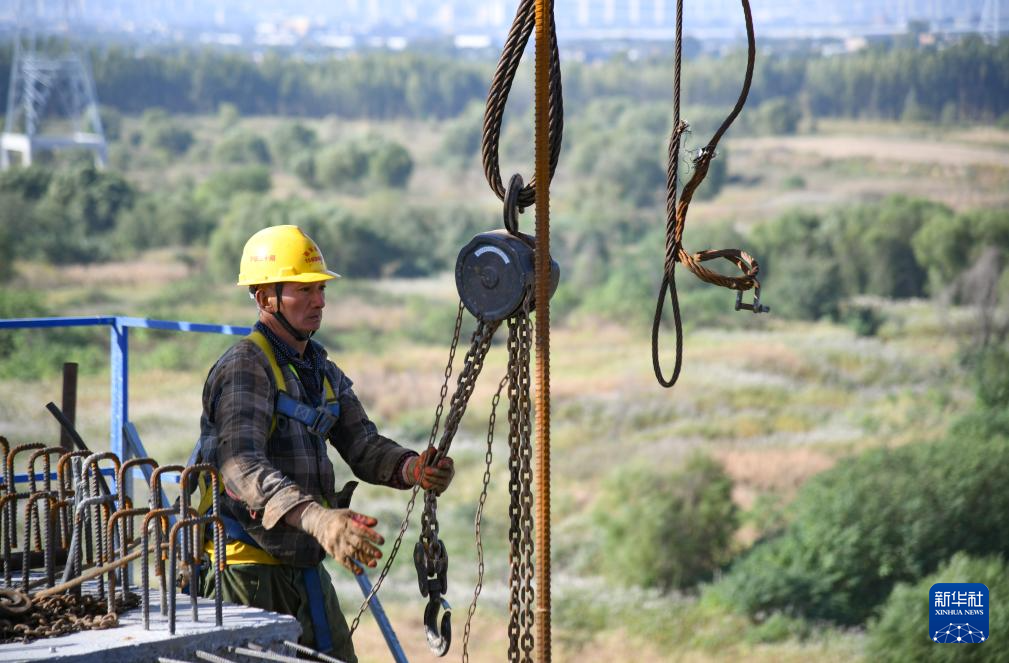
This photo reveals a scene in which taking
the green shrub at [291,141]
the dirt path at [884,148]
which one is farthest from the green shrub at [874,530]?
the green shrub at [291,141]

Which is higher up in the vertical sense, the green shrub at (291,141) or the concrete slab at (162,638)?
the green shrub at (291,141)

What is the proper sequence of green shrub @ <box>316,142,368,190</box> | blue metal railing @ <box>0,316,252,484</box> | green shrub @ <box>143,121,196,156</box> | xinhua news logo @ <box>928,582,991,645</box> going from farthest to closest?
green shrub @ <box>143,121,196,156</box>, green shrub @ <box>316,142,368,190</box>, xinhua news logo @ <box>928,582,991,645</box>, blue metal railing @ <box>0,316,252,484</box>

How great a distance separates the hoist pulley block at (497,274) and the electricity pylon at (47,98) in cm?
3898

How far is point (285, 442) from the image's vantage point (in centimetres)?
413

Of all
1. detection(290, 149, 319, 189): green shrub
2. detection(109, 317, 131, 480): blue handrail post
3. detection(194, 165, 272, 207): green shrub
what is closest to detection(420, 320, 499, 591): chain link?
detection(109, 317, 131, 480): blue handrail post

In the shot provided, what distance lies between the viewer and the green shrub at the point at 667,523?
85.8ft

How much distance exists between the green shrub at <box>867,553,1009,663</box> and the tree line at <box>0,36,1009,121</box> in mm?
15777

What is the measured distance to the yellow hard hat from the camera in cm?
417

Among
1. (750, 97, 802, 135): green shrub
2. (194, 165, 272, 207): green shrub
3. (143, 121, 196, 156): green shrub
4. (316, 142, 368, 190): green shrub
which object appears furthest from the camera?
(143, 121, 196, 156): green shrub

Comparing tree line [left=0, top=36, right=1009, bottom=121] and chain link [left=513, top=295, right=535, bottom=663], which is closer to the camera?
chain link [left=513, top=295, right=535, bottom=663]

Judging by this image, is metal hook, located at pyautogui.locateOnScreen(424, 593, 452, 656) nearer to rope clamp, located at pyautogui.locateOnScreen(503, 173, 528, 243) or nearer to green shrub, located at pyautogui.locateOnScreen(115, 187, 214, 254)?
rope clamp, located at pyautogui.locateOnScreen(503, 173, 528, 243)

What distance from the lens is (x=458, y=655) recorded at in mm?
24969

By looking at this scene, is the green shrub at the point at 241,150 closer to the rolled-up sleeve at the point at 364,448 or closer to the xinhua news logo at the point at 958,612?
the xinhua news logo at the point at 958,612

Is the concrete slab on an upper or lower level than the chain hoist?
lower
